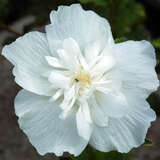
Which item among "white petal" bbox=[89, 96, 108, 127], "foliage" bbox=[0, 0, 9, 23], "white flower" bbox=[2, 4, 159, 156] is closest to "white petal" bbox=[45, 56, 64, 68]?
"white flower" bbox=[2, 4, 159, 156]

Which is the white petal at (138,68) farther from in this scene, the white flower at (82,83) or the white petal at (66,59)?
the white petal at (66,59)

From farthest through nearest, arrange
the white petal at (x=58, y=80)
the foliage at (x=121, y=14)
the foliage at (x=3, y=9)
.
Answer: the foliage at (x=3, y=9) → the foliage at (x=121, y=14) → the white petal at (x=58, y=80)

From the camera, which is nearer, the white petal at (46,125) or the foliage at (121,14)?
the white petal at (46,125)

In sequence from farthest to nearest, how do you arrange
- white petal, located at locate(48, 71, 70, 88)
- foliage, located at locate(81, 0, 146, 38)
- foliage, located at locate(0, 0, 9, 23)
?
foliage, located at locate(0, 0, 9, 23), foliage, located at locate(81, 0, 146, 38), white petal, located at locate(48, 71, 70, 88)

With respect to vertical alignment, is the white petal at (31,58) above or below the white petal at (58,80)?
above

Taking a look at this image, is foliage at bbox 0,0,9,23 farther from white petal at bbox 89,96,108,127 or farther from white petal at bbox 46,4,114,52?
white petal at bbox 89,96,108,127

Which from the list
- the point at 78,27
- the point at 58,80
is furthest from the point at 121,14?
the point at 58,80

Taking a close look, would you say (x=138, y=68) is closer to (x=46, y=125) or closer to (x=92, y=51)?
(x=92, y=51)

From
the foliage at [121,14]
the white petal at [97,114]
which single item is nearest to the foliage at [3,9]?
the foliage at [121,14]
